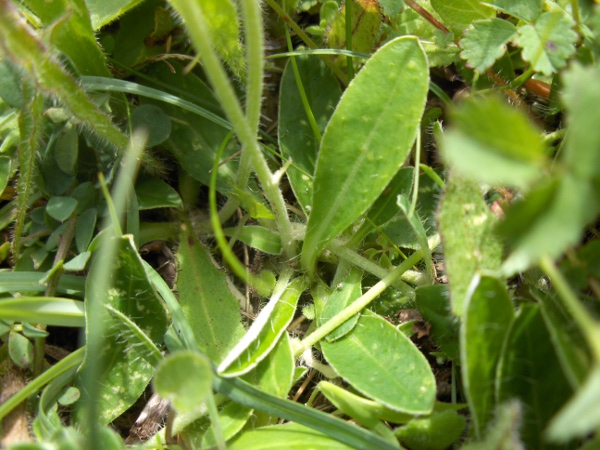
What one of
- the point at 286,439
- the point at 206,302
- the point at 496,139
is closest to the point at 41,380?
the point at 206,302

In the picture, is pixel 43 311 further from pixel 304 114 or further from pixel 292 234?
pixel 304 114

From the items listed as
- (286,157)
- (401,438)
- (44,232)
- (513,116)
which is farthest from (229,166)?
(513,116)

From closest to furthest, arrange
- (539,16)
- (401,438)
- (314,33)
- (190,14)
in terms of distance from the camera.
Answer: (190,14) → (401,438) → (539,16) → (314,33)

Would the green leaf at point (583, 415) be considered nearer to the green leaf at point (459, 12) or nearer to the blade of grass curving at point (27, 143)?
the green leaf at point (459, 12)

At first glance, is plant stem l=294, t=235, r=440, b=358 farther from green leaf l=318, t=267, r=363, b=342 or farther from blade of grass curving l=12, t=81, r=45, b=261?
blade of grass curving l=12, t=81, r=45, b=261

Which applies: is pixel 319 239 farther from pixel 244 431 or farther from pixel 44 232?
pixel 44 232

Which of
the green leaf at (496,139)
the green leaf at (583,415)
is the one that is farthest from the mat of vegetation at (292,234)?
the green leaf at (583,415)

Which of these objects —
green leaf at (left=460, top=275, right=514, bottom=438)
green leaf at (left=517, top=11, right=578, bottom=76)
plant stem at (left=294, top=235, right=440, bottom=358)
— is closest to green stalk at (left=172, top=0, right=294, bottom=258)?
plant stem at (left=294, top=235, right=440, bottom=358)
